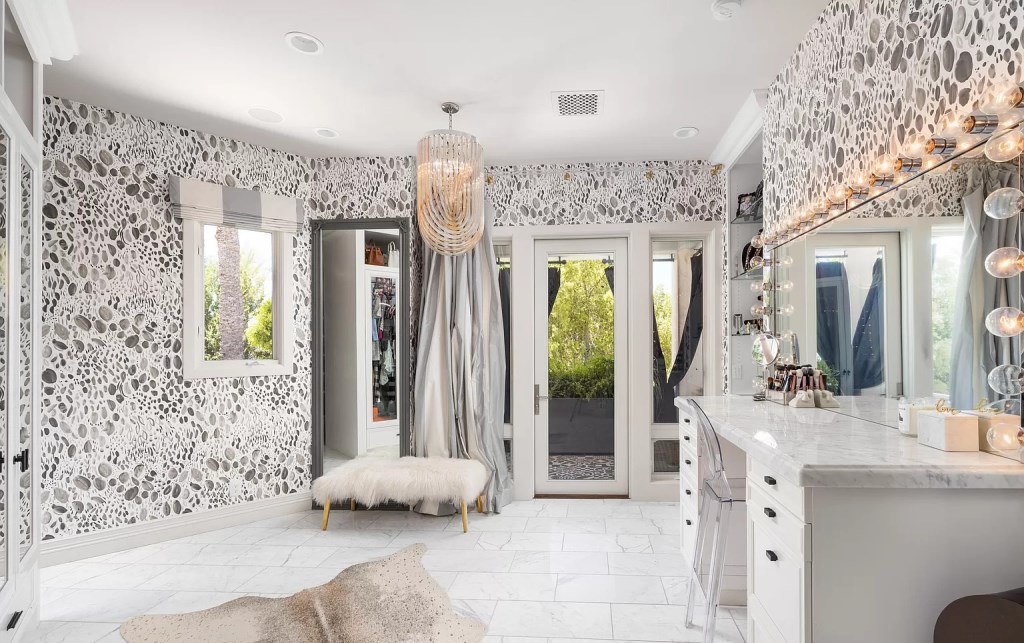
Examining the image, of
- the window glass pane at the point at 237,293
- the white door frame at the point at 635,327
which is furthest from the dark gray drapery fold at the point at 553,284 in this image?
the window glass pane at the point at 237,293

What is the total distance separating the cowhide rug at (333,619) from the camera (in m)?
2.38

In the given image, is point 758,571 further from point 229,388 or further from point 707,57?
point 229,388

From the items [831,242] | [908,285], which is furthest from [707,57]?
[908,285]

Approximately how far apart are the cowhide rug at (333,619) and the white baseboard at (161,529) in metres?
1.02

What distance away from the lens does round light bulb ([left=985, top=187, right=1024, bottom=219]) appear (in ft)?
4.65

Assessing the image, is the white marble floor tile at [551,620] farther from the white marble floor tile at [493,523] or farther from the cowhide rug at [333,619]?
the white marble floor tile at [493,523]

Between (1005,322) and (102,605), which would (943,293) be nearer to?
(1005,322)

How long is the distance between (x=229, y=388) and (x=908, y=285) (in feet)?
12.4

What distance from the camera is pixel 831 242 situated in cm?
244

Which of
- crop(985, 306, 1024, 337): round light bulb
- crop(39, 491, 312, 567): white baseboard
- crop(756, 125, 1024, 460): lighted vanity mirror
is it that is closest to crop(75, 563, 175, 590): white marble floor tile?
crop(39, 491, 312, 567): white baseboard

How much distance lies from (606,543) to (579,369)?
1.41 m

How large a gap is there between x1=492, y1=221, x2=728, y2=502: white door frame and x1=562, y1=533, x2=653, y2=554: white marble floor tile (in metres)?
0.85

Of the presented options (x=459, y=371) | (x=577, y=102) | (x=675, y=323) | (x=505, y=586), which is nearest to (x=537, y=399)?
(x=459, y=371)

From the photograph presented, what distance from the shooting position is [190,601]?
2736 millimetres
